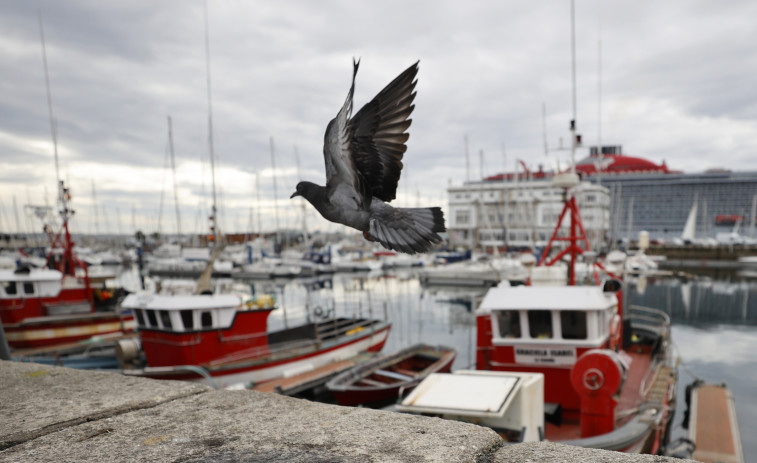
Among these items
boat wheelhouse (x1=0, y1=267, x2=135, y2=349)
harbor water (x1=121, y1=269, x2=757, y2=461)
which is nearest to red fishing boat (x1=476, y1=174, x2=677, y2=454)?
harbor water (x1=121, y1=269, x2=757, y2=461)

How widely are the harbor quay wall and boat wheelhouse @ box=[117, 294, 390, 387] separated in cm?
883

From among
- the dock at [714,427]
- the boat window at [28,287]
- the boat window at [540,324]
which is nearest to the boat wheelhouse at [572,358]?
the boat window at [540,324]

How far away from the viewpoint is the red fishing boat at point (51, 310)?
14984 mm

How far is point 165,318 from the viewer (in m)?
11.5

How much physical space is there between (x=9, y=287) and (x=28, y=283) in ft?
1.83

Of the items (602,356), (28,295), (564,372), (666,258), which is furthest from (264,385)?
(666,258)

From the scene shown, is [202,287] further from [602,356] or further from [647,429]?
[647,429]

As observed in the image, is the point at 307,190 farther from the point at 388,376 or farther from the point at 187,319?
the point at 388,376

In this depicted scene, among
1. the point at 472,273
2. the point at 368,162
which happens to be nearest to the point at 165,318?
the point at 368,162

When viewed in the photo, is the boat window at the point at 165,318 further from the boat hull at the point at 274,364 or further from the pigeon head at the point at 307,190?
the pigeon head at the point at 307,190

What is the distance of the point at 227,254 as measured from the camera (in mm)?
67000

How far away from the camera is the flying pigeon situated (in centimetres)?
206

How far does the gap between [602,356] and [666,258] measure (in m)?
63.2

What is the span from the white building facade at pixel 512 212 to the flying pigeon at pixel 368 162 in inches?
2601
